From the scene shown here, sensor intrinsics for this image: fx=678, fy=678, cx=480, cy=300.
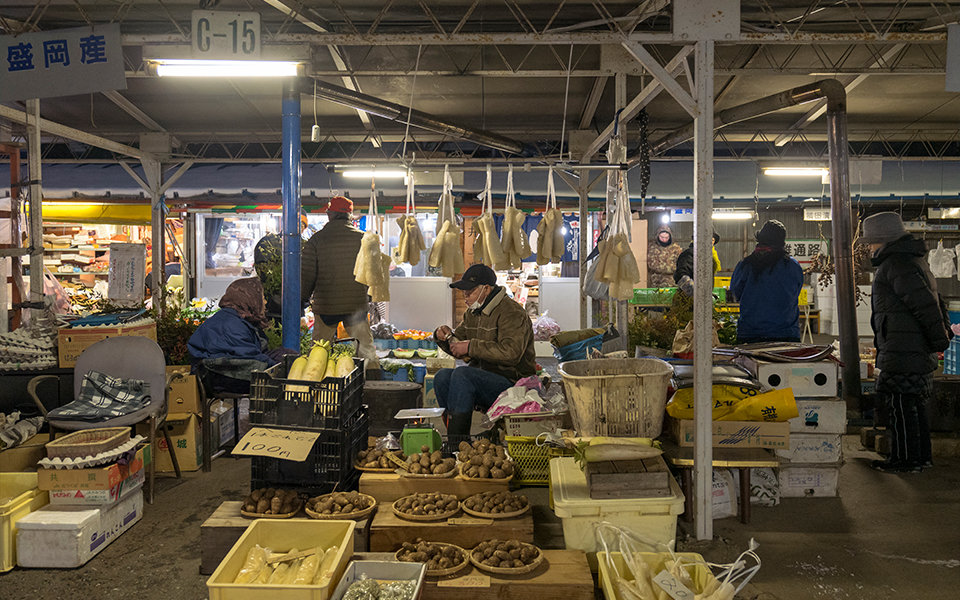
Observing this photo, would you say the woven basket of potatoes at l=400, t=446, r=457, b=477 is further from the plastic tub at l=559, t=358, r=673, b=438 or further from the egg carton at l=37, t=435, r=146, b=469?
the egg carton at l=37, t=435, r=146, b=469

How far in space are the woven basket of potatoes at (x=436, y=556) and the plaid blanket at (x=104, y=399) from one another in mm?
2656

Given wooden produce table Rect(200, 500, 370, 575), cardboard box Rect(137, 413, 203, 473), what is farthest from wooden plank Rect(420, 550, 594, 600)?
cardboard box Rect(137, 413, 203, 473)

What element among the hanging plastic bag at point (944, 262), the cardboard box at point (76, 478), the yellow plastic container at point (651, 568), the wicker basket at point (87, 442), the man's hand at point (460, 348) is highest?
the hanging plastic bag at point (944, 262)

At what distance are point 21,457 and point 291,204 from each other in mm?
2968

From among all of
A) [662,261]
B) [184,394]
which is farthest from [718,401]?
[662,261]

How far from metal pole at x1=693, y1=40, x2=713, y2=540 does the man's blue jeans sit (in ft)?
5.40

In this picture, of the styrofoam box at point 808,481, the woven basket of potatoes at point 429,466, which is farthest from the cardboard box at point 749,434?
the woven basket of potatoes at point 429,466

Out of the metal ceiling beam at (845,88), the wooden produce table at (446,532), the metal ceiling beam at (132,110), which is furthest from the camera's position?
the metal ceiling beam at (132,110)

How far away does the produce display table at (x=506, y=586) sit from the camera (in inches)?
126

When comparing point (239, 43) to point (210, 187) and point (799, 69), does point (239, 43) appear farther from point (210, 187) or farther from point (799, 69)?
point (210, 187)

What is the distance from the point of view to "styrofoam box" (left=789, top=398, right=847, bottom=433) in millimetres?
5082

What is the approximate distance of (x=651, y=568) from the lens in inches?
130

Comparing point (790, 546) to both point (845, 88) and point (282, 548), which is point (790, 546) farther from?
point (845, 88)

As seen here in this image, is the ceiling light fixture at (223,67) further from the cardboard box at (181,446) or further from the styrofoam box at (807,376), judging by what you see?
the styrofoam box at (807,376)
